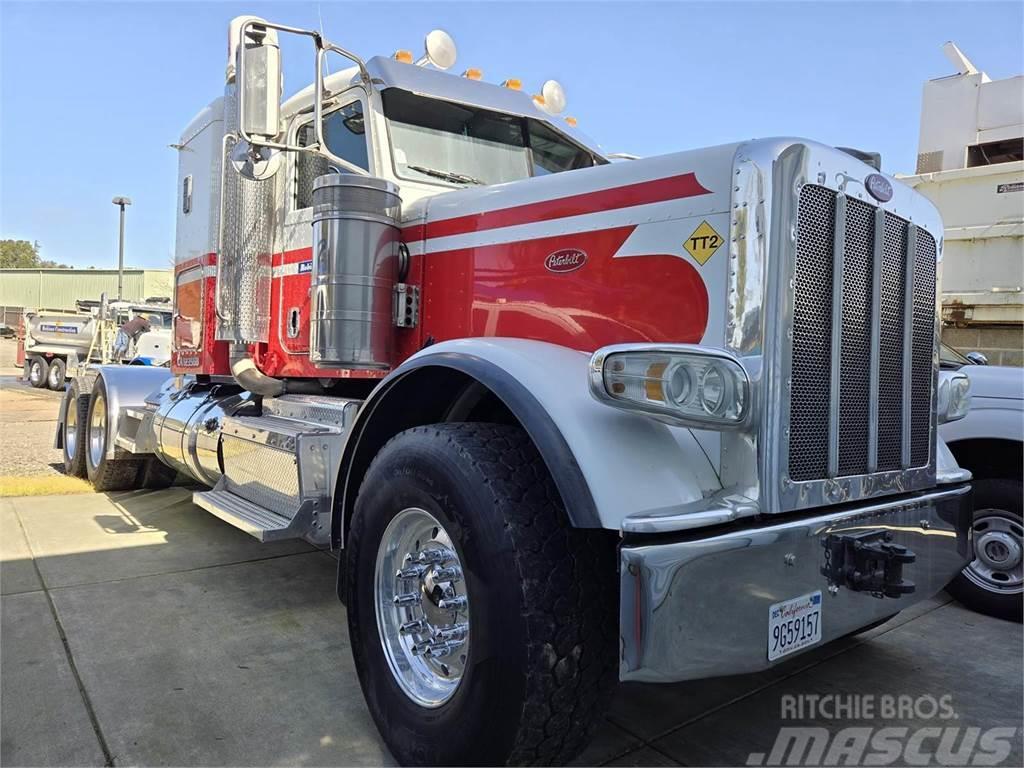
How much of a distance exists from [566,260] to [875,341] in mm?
1080

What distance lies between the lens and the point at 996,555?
4.18 m

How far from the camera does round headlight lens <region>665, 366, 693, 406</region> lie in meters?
2.10

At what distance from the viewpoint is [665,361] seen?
210 cm

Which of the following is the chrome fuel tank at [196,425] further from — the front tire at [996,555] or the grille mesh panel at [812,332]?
the front tire at [996,555]

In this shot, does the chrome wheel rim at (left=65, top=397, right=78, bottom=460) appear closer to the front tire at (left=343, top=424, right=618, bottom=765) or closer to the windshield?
the windshield

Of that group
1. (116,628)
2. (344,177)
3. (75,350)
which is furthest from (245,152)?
(75,350)

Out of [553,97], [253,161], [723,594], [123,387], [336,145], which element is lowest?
[723,594]

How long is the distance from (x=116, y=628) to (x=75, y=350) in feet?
59.6

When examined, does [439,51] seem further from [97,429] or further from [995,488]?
[97,429]

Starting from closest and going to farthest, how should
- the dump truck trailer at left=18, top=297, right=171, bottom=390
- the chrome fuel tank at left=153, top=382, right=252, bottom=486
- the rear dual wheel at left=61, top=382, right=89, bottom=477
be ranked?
the chrome fuel tank at left=153, top=382, right=252, bottom=486, the rear dual wheel at left=61, top=382, right=89, bottom=477, the dump truck trailer at left=18, top=297, right=171, bottom=390

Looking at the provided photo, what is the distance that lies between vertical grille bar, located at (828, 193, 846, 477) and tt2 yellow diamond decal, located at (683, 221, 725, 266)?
1.21ft

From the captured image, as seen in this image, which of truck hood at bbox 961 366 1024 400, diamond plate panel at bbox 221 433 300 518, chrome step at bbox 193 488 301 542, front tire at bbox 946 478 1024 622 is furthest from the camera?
truck hood at bbox 961 366 1024 400

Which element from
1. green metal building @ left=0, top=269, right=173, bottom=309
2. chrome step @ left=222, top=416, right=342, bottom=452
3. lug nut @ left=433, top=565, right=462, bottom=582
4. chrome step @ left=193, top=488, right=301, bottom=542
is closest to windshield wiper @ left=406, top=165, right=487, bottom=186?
chrome step @ left=222, top=416, right=342, bottom=452

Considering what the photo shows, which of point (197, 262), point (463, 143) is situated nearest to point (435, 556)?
point (463, 143)
